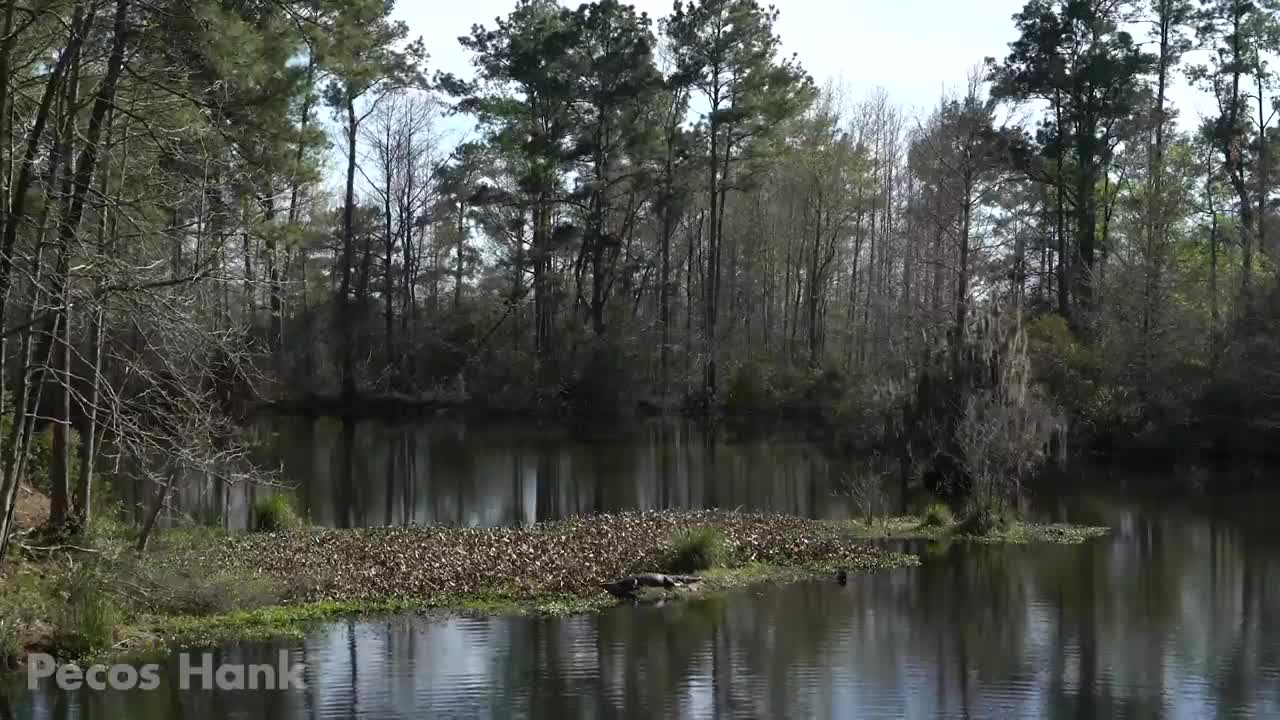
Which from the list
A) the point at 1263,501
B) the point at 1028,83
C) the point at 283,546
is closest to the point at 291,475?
the point at 283,546

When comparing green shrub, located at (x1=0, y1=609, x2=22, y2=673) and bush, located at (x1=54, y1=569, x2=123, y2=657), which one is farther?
bush, located at (x1=54, y1=569, x2=123, y2=657)

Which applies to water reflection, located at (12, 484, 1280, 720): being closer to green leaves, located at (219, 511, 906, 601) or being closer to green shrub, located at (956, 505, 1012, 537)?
green leaves, located at (219, 511, 906, 601)

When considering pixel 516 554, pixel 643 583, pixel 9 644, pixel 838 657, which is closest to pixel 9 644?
pixel 9 644

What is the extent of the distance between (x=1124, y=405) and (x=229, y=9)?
2861 centimetres

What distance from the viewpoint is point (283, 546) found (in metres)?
17.1

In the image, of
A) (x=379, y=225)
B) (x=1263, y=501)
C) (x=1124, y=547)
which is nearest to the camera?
(x=1124, y=547)

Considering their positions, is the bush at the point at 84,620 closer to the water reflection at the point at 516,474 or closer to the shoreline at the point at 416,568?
the shoreline at the point at 416,568

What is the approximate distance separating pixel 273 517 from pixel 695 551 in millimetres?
7238

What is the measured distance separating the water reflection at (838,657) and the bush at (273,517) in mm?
6087

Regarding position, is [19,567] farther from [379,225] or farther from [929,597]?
[379,225]

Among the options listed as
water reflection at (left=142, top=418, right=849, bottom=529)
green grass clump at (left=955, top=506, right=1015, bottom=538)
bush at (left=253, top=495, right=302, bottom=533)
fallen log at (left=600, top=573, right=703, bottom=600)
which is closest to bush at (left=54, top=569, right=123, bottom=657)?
water reflection at (left=142, top=418, right=849, bottom=529)

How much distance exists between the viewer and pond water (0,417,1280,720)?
11047 millimetres

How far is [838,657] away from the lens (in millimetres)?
12789

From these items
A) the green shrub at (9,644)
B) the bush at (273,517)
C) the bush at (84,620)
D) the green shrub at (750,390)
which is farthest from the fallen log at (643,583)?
the green shrub at (750,390)
